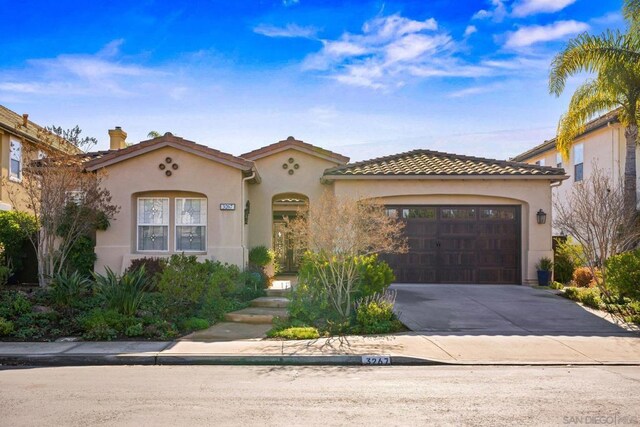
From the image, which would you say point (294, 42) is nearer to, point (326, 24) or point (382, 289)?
point (326, 24)

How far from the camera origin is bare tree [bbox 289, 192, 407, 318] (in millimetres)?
11719

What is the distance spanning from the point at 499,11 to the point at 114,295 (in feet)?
35.4

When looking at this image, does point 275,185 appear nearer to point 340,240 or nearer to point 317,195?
point 317,195

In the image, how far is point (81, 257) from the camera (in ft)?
50.2

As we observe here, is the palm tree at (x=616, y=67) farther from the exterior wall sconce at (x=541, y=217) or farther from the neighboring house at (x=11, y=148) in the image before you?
the neighboring house at (x=11, y=148)

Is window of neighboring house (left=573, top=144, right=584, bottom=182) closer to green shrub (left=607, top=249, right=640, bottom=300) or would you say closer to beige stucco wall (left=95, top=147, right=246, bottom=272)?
green shrub (left=607, top=249, right=640, bottom=300)

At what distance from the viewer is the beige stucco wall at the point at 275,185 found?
61.1 ft

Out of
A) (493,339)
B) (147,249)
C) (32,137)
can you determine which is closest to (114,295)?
(147,249)

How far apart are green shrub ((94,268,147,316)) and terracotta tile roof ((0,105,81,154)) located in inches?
176

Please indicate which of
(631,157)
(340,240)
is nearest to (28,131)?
(340,240)

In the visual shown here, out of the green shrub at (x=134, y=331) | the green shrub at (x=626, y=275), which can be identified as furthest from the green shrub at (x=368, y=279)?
the green shrub at (x=626, y=275)

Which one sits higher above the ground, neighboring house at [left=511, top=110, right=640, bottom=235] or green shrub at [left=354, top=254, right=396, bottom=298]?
neighboring house at [left=511, top=110, right=640, bottom=235]

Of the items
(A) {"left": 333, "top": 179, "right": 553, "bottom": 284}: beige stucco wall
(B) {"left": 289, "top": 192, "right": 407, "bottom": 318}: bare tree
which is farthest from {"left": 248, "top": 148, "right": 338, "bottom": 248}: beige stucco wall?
(B) {"left": 289, "top": 192, "right": 407, "bottom": 318}: bare tree

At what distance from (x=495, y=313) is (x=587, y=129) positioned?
14.1 m
